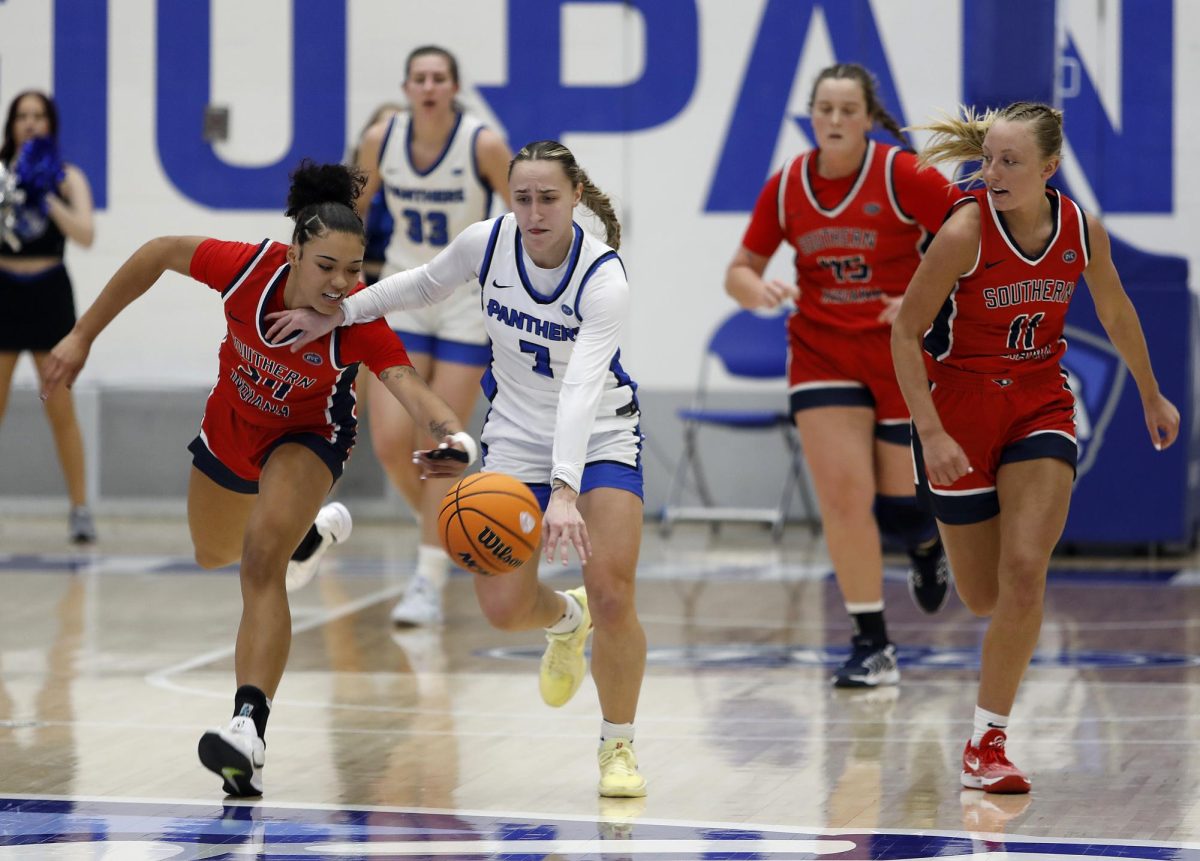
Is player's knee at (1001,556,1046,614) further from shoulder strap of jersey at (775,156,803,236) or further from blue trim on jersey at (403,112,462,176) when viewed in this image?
blue trim on jersey at (403,112,462,176)

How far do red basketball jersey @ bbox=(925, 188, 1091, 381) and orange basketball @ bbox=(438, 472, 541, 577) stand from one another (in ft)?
4.48

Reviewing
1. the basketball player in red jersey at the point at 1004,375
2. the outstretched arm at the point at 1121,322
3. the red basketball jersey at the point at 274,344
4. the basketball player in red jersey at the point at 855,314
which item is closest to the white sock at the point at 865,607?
the basketball player in red jersey at the point at 855,314

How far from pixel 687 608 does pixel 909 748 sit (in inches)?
124

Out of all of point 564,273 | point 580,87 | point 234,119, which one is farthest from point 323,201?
point 234,119

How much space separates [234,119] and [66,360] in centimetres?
752

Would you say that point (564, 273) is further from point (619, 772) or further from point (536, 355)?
point (619, 772)

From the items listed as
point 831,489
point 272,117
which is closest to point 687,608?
point 831,489

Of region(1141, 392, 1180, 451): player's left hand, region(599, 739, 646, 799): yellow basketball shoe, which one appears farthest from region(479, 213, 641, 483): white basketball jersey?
region(1141, 392, 1180, 451): player's left hand

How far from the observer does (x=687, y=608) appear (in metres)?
9.30

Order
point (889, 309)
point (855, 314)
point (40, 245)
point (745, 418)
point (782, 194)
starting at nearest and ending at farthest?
point (889, 309), point (855, 314), point (782, 194), point (40, 245), point (745, 418)

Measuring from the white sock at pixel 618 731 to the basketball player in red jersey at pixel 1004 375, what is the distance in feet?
3.12

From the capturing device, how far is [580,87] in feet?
41.1

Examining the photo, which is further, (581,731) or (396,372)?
(581,731)

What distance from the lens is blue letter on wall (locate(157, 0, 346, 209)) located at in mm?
12820
